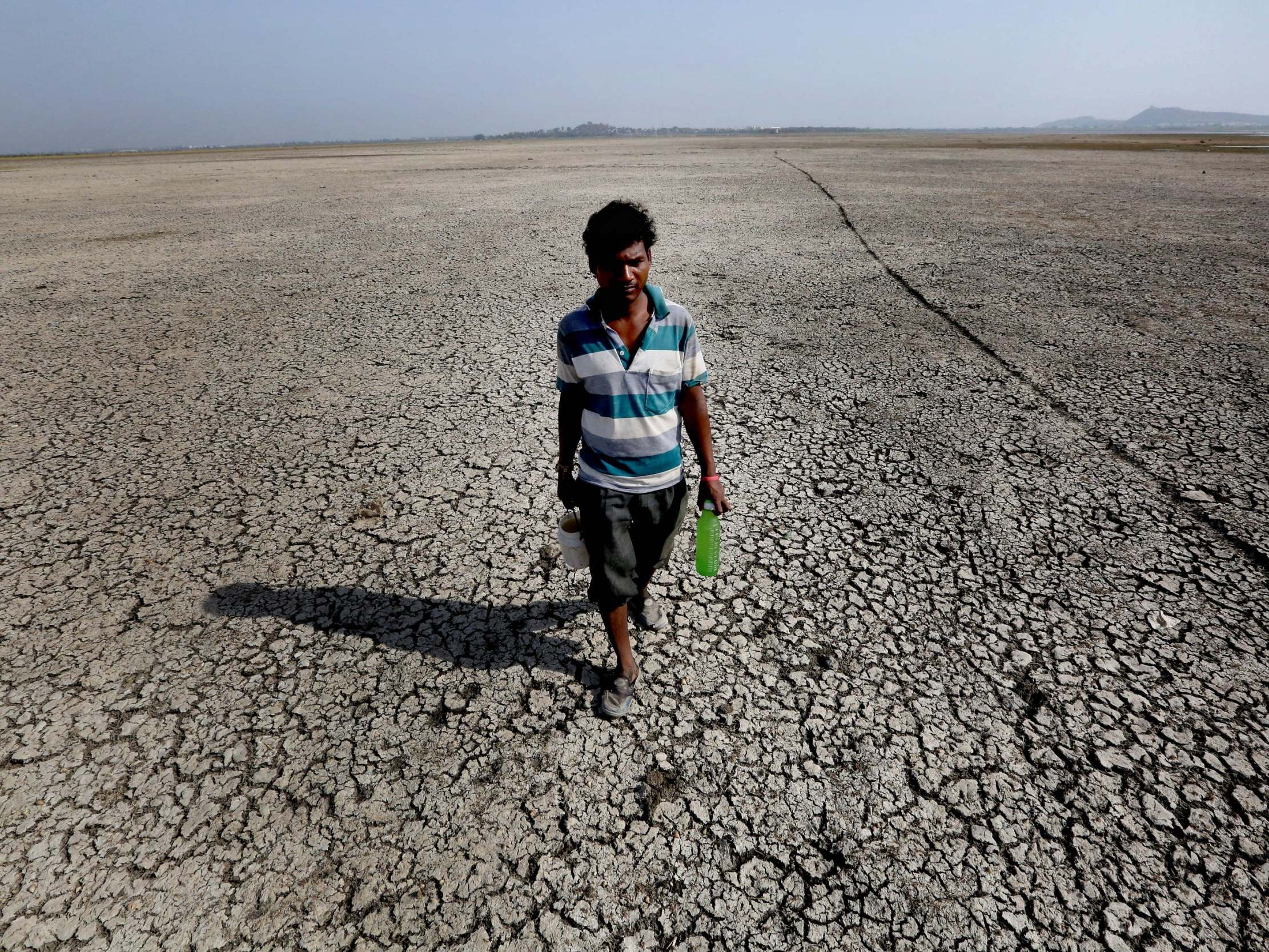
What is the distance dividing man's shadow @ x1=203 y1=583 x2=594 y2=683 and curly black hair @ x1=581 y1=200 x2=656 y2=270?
1286 mm

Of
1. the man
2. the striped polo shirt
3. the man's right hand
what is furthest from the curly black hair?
the man's right hand

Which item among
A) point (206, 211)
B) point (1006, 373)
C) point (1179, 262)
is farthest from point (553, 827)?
point (206, 211)

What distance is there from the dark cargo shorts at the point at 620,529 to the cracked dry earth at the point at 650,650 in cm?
39

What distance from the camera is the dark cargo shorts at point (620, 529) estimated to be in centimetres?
188

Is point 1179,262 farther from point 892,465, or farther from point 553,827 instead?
point 553,827

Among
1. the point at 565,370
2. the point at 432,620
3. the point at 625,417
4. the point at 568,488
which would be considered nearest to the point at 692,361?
the point at 625,417

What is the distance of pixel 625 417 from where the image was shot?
5.89ft

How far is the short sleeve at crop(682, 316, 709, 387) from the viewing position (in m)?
1.80

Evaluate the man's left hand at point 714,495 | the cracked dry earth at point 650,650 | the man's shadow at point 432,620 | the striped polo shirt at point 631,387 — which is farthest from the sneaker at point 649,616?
the striped polo shirt at point 631,387

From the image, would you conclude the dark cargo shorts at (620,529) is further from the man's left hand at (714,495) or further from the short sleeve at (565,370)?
the short sleeve at (565,370)

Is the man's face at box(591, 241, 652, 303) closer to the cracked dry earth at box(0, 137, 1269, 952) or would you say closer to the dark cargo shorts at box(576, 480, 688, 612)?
the dark cargo shorts at box(576, 480, 688, 612)

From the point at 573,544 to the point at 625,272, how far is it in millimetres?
825

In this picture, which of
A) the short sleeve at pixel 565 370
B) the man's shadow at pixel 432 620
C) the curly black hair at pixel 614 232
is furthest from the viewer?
the man's shadow at pixel 432 620

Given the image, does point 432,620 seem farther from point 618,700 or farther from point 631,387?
point 631,387
